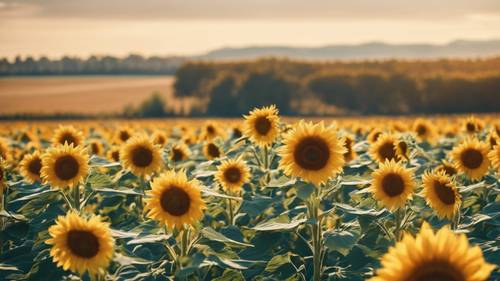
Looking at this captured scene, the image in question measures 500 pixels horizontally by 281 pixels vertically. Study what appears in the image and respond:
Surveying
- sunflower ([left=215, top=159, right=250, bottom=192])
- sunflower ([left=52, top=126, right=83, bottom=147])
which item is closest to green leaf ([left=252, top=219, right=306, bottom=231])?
sunflower ([left=215, top=159, right=250, bottom=192])

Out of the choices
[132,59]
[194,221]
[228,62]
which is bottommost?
[194,221]

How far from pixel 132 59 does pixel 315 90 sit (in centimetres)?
8375

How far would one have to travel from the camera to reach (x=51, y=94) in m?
88.8

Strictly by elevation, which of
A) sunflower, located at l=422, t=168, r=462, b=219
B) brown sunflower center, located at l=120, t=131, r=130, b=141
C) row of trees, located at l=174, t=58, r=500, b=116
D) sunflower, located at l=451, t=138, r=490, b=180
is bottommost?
sunflower, located at l=422, t=168, r=462, b=219

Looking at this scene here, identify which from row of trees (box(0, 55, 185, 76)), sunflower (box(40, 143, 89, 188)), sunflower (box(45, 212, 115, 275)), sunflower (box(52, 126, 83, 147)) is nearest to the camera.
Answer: sunflower (box(45, 212, 115, 275))

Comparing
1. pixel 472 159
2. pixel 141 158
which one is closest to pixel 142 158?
pixel 141 158

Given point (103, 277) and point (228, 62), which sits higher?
point (228, 62)

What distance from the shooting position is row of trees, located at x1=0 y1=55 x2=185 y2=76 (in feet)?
407

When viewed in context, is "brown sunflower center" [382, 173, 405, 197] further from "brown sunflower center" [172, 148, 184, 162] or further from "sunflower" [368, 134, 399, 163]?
"brown sunflower center" [172, 148, 184, 162]

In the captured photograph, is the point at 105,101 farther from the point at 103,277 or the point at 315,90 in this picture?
the point at 103,277

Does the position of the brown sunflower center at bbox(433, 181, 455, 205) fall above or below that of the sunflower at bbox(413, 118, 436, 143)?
below

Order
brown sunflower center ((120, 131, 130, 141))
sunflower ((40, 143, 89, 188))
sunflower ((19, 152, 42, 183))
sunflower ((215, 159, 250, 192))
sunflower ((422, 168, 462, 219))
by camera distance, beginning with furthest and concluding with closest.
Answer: brown sunflower center ((120, 131, 130, 141)) → sunflower ((19, 152, 42, 183)) → sunflower ((215, 159, 250, 192)) → sunflower ((40, 143, 89, 188)) → sunflower ((422, 168, 462, 219))

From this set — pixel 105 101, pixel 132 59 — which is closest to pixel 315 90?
pixel 105 101

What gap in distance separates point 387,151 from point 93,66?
463ft
